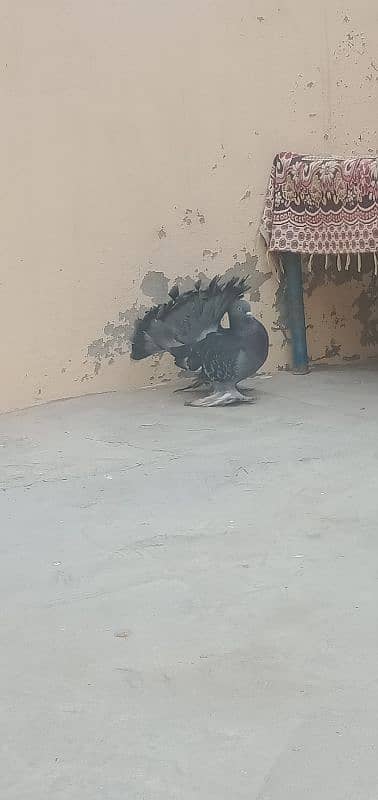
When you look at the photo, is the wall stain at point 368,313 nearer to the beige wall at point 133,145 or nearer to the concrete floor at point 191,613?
the beige wall at point 133,145

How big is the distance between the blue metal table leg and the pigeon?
2.18 ft

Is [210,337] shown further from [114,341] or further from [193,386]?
[114,341]

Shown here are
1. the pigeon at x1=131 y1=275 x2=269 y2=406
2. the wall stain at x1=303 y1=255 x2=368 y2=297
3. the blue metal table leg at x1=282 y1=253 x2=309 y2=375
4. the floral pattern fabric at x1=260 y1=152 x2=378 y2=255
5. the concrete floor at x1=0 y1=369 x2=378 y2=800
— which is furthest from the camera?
the wall stain at x1=303 y1=255 x2=368 y2=297

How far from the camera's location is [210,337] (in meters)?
3.94

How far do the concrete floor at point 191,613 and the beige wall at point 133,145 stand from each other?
2.39ft

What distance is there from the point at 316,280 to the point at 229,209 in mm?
618

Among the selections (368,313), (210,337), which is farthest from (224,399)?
(368,313)

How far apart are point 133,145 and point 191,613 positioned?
2625 millimetres

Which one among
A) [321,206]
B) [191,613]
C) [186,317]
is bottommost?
[191,613]

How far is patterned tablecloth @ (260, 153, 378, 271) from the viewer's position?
13.8 ft

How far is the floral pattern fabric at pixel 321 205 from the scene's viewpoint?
4.21 meters

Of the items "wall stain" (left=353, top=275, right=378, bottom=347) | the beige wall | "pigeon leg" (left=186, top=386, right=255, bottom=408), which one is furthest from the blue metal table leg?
"pigeon leg" (left=186, top=386, right=255, bottom=408)

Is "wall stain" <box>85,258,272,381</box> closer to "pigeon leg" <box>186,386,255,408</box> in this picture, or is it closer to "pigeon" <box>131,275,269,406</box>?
"pigeon" <box>131,275,269,406</box>

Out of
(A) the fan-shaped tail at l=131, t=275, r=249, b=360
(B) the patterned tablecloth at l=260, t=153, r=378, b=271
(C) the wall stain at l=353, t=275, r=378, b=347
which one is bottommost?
(C) the wall stain at l=353, t=275, r=378, b=347
